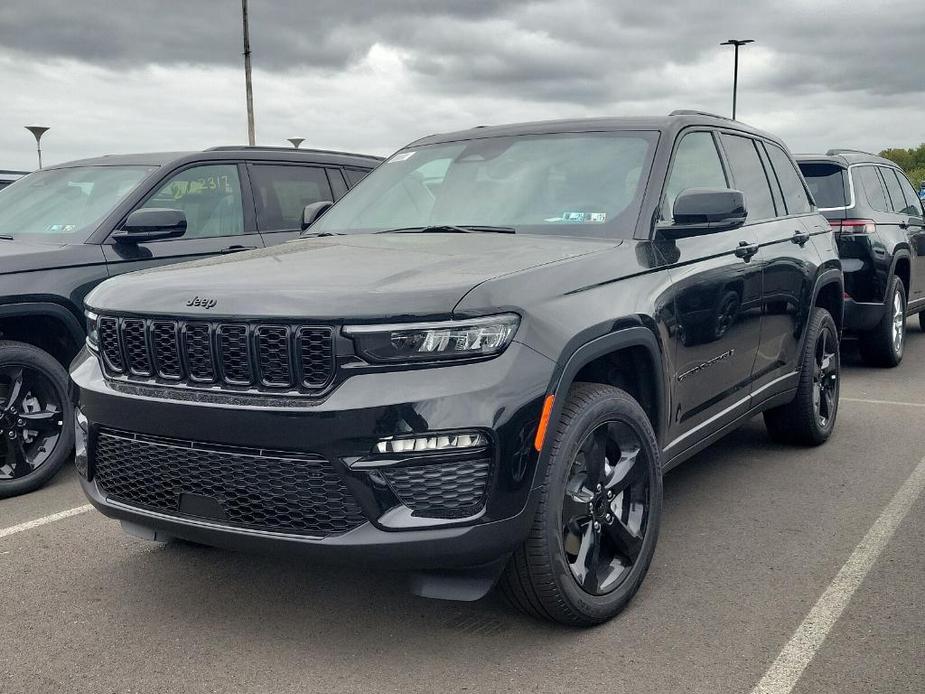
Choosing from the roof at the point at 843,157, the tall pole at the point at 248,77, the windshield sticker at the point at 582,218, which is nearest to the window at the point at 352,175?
the windshield sticker at the point at 582,218

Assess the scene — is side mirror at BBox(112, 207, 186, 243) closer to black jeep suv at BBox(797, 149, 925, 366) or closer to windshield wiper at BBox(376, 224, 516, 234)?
windshield wiper at BBox(376, 224, 516, 234)

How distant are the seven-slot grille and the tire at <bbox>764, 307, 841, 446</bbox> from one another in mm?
3463

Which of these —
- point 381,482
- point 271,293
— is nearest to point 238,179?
point 271,293

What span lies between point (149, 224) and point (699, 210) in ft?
10.1

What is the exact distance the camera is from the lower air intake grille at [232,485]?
2939 mm

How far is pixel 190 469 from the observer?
10.3 ft

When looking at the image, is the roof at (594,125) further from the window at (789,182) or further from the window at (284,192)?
the window at (284,192)

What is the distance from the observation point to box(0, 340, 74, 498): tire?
16.9 ft

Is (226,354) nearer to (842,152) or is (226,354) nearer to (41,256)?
(41,256)

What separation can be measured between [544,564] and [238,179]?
425 cm

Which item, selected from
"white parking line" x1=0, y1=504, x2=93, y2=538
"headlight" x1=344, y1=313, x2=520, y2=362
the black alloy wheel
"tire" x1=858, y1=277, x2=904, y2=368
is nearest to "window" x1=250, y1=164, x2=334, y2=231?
"white parking line" x1=0, y1=504, x2=93, y2=538

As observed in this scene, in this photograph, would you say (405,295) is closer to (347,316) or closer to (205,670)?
(347,316)

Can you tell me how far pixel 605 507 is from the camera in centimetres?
347

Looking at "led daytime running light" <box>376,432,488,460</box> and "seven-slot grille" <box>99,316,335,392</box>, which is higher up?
"seven-slot grille" <box>99,316,335,392</box>
